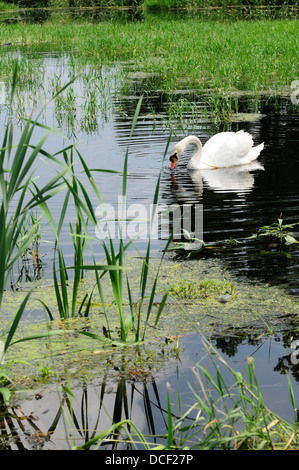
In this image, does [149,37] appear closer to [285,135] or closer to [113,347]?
[285,135]

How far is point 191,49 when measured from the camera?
16562 mm

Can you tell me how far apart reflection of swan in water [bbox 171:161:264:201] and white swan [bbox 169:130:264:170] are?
0.30 ft

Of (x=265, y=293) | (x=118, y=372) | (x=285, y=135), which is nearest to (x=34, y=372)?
(x=118, y=372)

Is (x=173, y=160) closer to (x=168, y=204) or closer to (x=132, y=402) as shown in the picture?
(x=168, y=204)

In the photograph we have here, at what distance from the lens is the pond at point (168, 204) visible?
10.9 ft

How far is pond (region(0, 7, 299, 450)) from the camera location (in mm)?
3328

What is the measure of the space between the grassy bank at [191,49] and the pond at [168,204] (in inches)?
27.3

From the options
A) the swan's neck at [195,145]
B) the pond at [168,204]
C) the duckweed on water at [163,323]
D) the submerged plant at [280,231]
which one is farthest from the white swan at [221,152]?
the duckweed on water at [163,323]

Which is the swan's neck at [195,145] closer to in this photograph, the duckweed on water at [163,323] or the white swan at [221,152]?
the white swan at [221,152]

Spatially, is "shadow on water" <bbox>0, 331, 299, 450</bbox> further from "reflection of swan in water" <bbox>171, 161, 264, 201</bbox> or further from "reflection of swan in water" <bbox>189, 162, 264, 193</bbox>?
"reflection of swan in water" <bbox>189, 162, 264, 193</bbox>

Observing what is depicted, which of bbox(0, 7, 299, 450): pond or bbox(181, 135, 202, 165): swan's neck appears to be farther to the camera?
bbox(181, 135, 202, 165): swan's neck

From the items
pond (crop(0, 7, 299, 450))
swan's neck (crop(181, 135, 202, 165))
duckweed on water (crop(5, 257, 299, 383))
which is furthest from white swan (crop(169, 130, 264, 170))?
duckweed on water (crop(5, 257, 299, 383))

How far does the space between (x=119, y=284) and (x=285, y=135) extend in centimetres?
712

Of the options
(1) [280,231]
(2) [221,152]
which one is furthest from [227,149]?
(1) [280,231]
